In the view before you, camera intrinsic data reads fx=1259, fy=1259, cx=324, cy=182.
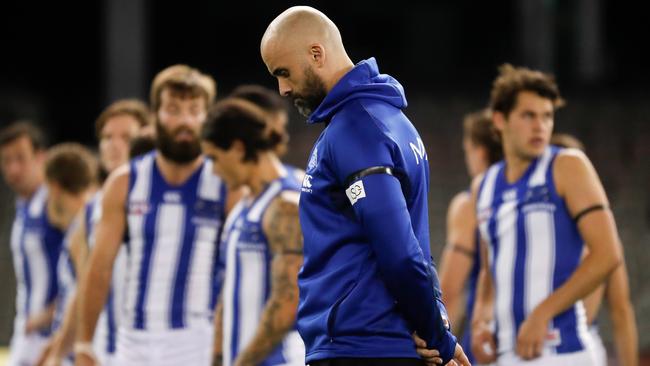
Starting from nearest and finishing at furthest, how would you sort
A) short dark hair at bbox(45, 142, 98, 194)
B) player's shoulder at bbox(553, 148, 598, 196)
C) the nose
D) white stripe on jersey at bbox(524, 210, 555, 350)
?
the nose, player's shoulder at bbox(553, 148, 598, 196), white stripe on jersey at bbox(524, 210, 555, 350), short dark hair at bbox(45, 142, 98, 194)

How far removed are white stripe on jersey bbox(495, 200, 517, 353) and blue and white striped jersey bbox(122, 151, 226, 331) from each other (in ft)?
4.17

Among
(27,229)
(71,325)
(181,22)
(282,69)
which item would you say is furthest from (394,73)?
(282,69)

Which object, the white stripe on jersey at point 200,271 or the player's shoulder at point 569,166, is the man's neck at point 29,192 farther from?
the player's shoulder at point 569,166

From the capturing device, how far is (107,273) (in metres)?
5.52

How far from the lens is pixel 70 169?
7727 millimetres

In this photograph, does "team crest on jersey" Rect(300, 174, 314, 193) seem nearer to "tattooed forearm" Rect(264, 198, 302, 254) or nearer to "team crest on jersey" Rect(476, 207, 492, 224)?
"tattooed forearm" Rect(264, 198, 302, 254)

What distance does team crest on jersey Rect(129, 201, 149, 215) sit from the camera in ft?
18.3

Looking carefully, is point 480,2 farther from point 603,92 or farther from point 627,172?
point 627,172

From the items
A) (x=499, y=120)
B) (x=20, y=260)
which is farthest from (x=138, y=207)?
(x=20, y=260)

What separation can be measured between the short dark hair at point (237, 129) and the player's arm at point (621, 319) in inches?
62.4

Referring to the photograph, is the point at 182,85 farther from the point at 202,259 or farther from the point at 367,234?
the point at 367,234

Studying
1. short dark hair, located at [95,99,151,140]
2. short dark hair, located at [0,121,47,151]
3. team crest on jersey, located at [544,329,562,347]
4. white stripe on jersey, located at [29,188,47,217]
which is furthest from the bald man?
short dark hair, located at [0,121,47,151]

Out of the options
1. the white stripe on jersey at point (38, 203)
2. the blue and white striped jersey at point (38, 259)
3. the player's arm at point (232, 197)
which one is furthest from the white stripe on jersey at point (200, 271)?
the white stripe on jersey at point (38, 203)

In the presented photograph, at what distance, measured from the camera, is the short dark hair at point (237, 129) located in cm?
498
